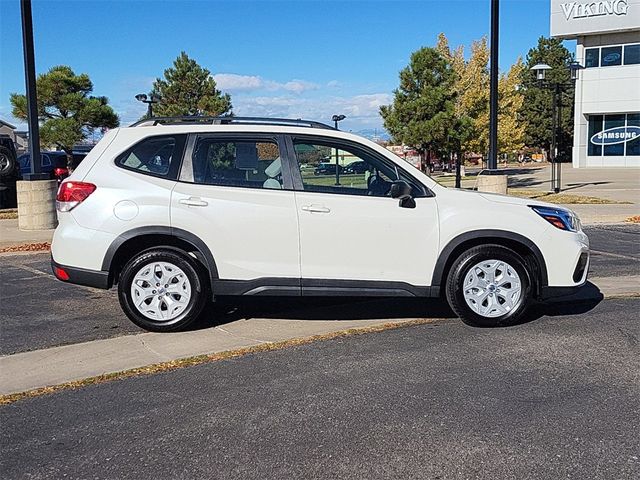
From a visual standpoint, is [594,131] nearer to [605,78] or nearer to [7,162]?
[605,78]

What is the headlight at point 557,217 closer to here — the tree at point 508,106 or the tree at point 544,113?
the tree at point 508,106

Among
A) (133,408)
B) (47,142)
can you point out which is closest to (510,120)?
(47,142)

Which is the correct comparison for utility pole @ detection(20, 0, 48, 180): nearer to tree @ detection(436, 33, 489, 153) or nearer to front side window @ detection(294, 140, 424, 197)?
front side window @ detection(294, 140, 424, 197)

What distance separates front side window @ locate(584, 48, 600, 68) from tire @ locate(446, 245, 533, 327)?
3985 centimetres

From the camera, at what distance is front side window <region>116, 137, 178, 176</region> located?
584cm

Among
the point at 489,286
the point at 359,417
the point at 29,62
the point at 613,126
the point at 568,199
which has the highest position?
the point at 613,126

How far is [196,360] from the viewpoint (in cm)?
508

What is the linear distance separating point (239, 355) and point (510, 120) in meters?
31.0

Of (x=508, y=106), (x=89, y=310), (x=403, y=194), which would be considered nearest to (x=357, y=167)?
(x=403, y=194)

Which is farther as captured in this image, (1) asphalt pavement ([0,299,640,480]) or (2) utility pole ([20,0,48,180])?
(2) utility pole ([20,0,48,180])

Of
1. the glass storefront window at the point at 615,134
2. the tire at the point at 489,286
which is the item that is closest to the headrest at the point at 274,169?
the tire at the point at 489,286

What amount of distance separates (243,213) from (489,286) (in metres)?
2.21

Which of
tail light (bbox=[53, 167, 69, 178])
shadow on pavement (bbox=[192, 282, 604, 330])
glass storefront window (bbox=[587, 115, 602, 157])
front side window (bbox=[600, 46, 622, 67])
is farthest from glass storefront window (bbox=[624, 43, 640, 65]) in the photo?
shadow on pavement (bbox=[192, 282, 604, 330])

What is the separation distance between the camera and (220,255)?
5727 mm
